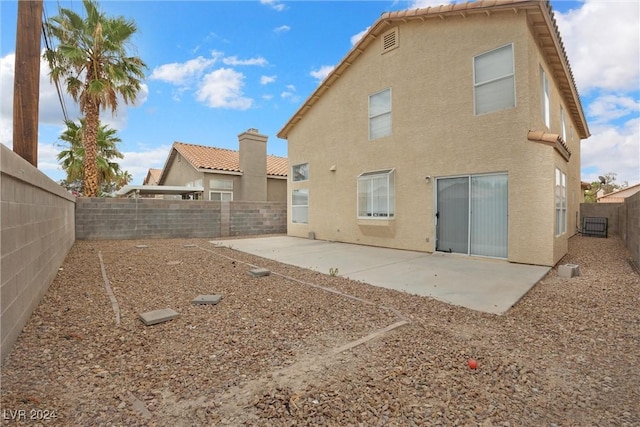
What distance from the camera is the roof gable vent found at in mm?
10106

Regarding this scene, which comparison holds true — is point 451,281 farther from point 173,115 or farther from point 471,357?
point 173,115

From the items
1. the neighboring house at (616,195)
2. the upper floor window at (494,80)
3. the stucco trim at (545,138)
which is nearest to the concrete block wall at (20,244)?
the stucco trim at (545,138)

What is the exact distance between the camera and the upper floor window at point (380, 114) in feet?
34.3

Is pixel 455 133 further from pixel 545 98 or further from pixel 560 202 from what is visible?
pixel 560 202

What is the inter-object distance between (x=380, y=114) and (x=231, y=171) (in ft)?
35.8

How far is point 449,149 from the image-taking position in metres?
8.69

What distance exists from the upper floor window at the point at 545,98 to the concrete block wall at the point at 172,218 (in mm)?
11492

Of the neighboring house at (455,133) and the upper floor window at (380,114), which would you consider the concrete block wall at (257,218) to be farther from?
the upper floor window at (380,114)

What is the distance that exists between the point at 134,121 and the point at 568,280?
1758 cm

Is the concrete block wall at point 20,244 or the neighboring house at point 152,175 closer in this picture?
the concrete block wall at point 20,244

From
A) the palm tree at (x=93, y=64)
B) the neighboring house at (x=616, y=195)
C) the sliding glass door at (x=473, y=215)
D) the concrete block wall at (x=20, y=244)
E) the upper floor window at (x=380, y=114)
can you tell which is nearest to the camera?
the concrete block wall at (x=20, y=244)

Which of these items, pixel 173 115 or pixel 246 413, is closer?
pixel 246 413

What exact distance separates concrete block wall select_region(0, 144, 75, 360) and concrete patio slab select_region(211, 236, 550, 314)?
15.9 feet

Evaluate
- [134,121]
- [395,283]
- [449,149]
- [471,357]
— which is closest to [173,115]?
[134,121]
